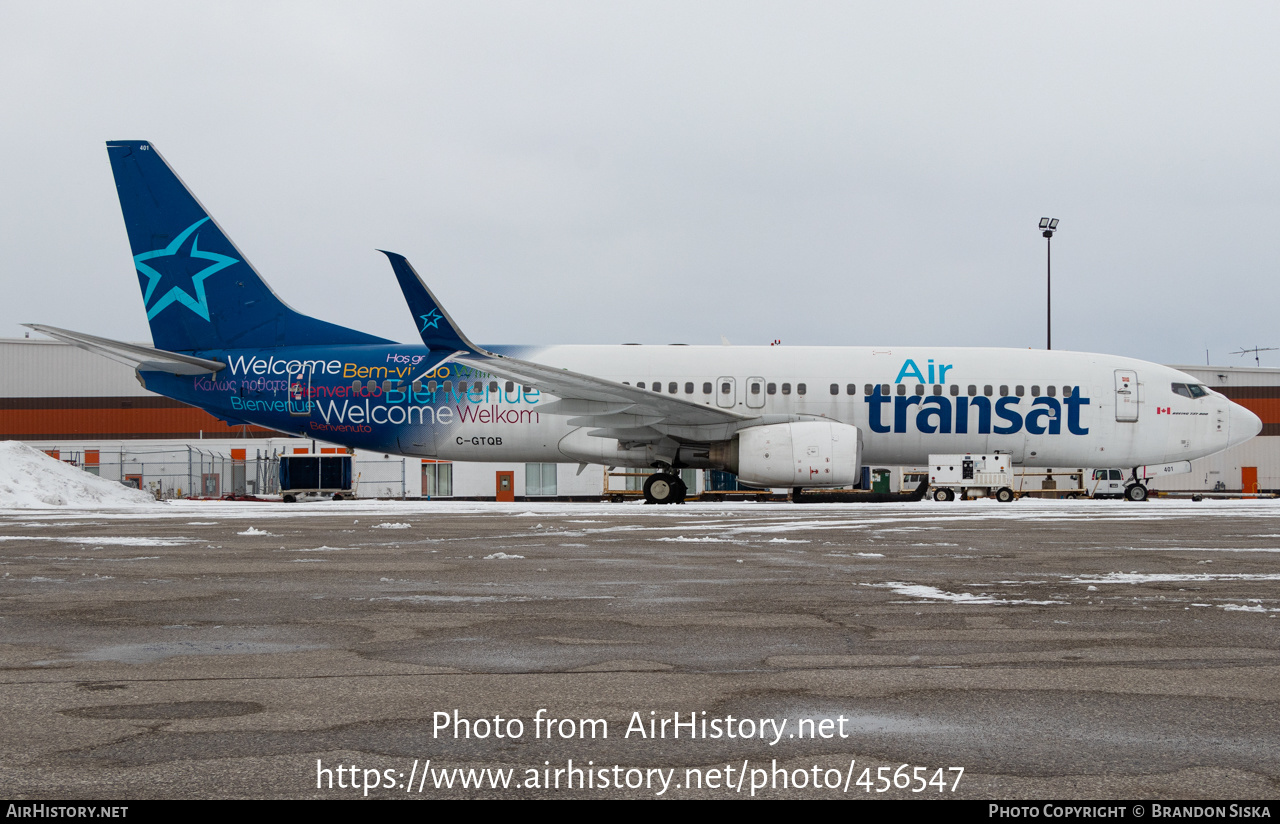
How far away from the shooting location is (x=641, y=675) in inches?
191

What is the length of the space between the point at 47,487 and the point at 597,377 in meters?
12.9

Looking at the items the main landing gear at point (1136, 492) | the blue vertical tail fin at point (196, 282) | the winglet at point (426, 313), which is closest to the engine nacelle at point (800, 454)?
the winglet at point (426, 313)

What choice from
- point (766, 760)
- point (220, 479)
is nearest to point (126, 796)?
point (766, 760)

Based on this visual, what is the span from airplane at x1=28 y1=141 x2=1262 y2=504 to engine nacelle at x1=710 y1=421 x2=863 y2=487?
639mm

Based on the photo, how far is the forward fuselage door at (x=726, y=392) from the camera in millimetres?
25156

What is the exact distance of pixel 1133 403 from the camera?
25.8 metres

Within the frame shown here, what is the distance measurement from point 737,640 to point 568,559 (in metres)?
4.96

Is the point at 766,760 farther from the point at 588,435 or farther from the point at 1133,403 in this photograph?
the point at 1133,403

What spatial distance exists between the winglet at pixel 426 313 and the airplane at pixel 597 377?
1755mm

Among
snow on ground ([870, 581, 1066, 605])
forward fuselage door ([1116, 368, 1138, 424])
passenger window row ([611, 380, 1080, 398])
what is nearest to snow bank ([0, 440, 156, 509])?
passenger window row ([611, 380, 1080, 398])

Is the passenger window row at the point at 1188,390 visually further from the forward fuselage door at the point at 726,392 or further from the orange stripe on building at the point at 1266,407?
the orange stripe on building at the point at 1266,407

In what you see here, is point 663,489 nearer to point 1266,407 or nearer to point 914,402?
point 914,402

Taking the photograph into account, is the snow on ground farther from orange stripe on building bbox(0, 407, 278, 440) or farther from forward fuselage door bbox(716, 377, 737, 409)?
orange stripe on building bbox(0, 407, 278, 440)

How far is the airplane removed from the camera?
2506cm
